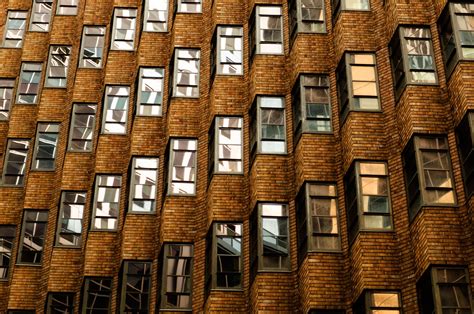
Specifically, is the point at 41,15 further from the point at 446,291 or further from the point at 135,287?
the point at 446,291

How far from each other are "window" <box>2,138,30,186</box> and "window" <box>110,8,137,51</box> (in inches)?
207

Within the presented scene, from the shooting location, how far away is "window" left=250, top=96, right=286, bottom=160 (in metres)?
31.7

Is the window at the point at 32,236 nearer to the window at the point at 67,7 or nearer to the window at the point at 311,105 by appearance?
the window at the point at 67,7

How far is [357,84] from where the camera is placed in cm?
3034

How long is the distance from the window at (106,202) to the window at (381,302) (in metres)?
11.4

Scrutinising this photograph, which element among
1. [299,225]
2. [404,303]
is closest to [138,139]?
[299,225]

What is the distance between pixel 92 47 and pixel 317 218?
15176mm

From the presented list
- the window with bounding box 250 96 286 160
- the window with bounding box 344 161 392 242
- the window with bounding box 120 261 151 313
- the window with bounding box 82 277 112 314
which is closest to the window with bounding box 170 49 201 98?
the window with bounding box 250 96 286 160

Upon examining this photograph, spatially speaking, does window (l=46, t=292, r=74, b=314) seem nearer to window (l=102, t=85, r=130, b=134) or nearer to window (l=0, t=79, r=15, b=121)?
window (l=102, t=85, r=130, b=134)

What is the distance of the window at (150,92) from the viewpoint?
36.2m

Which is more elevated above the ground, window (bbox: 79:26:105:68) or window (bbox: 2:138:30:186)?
window (bbox: 79:26:105:68)

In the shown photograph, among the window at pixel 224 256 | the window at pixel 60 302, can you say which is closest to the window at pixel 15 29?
the window at pixel 60 302

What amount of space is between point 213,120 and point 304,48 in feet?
13.1

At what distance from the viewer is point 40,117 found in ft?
127
